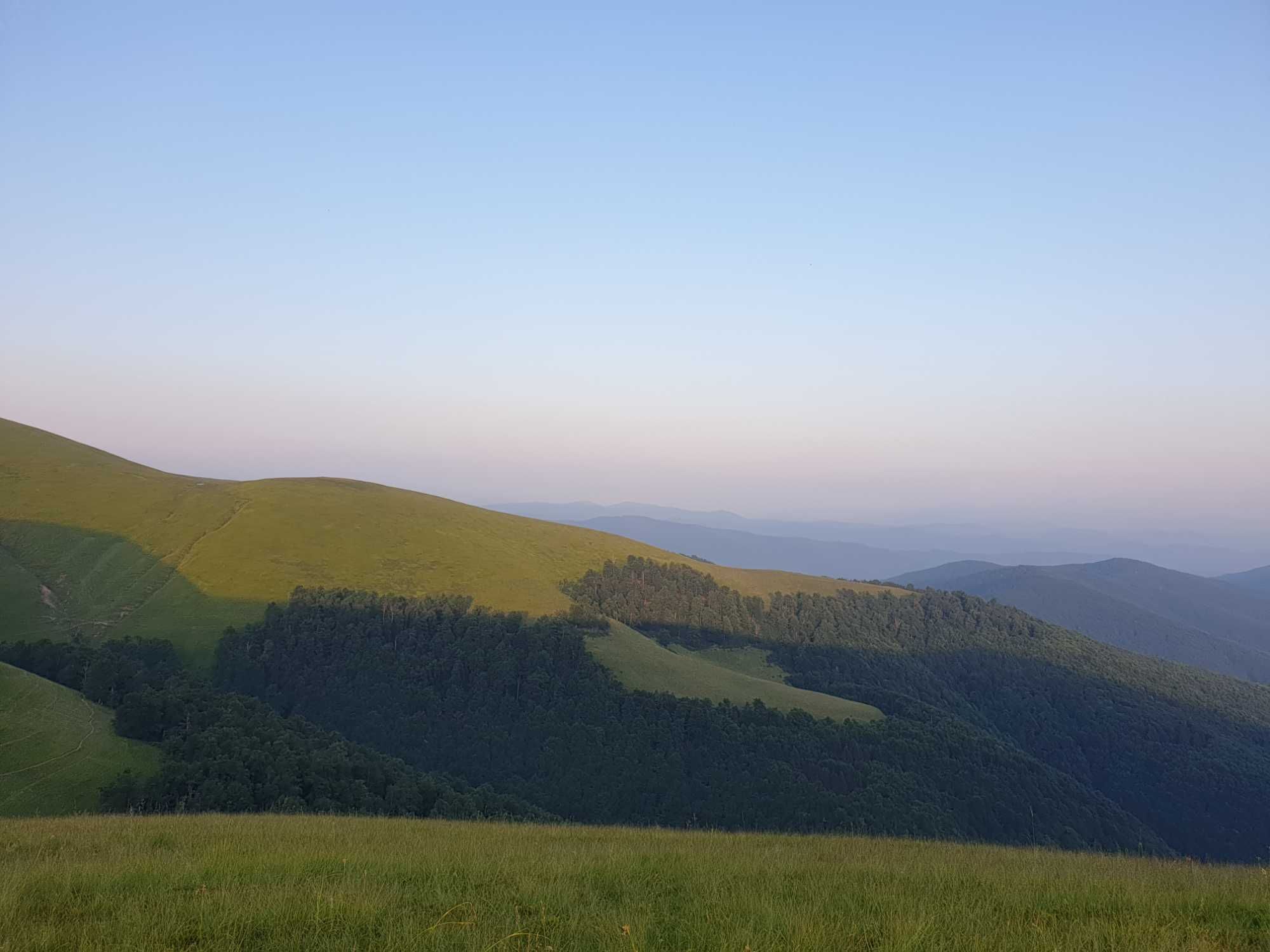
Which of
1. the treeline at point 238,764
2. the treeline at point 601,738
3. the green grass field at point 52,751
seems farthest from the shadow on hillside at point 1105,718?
the green grass field at point 52,751

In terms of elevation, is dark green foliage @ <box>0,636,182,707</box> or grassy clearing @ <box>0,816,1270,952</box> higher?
grassy clearing @ <box>0,816,1270,952</box>

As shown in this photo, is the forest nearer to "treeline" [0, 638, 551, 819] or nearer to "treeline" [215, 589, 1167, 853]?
"treeline" [0, 638, 551, 819]

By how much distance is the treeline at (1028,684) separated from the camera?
5344 inches

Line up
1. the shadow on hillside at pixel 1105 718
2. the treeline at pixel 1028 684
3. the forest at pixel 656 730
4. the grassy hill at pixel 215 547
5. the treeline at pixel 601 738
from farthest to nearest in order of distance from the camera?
the treeline at pixel 1028 684 → the shadow on hillside at pixel 1105 718 → the grassy hill at pixel 215 547 → the treeline at pixel 601 738 → the forest at pixel 656 730

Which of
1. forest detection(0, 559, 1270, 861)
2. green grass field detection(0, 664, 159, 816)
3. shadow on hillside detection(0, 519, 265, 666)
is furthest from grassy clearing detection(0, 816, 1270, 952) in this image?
shadow on hillside detection(0, 519, 265, 666)

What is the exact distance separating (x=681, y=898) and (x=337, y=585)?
427 ft

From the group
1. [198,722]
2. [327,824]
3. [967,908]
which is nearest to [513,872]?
[967,908]

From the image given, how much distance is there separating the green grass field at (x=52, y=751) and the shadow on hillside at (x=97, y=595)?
55.4 m

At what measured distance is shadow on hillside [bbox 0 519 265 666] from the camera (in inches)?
3994

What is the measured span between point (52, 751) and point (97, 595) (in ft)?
261

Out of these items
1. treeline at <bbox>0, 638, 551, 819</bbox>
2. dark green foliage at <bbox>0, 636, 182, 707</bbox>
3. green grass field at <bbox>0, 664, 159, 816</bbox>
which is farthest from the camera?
dark green foliage at <bbox>0, 636, 182, 707</bbox>

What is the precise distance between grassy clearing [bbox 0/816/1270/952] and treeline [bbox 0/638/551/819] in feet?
104

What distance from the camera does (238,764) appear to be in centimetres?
4944

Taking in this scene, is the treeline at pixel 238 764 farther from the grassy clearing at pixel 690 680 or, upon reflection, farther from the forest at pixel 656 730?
the grassy clearing at pixel 690 680
